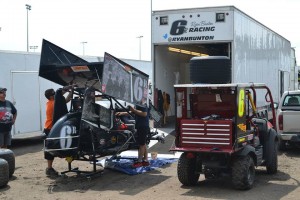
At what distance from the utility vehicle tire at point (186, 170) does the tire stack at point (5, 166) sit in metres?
3.15

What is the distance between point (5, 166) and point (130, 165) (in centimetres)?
279

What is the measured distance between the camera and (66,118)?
8820 millimetres

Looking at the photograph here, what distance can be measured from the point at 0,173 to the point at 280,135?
709 cm

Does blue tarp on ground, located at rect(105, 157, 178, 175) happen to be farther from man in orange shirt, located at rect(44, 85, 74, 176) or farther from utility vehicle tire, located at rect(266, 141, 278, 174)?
utility vehicle tire, located at rect(266, 141, 278, 174)

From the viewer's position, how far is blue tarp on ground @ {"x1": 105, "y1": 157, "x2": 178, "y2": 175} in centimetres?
958

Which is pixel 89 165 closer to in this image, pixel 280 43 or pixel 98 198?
pixel 98 198

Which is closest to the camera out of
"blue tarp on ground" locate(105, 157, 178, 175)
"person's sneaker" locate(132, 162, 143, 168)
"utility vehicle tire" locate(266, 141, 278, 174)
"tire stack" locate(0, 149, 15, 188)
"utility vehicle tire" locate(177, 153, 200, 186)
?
"utility vehicle tire" locate(177, 153, 200, 186)

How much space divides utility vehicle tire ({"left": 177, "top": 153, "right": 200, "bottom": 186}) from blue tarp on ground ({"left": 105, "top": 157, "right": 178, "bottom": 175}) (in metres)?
1.54

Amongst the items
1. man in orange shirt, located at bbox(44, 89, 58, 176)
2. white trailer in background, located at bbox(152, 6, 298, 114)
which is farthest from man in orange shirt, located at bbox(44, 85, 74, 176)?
white trailer in background, located at bbox(152, 6, 298, 114)

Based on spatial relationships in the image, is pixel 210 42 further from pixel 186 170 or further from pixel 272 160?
pixel 186 170

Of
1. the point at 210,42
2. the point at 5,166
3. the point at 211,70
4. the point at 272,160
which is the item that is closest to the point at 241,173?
the point at 272,160

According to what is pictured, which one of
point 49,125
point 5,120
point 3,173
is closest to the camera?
point 3,173

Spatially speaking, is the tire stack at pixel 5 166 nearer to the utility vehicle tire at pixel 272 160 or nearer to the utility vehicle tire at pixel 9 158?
the utility vehicle tire at pixel 9 158

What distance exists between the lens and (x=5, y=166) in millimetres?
8312
